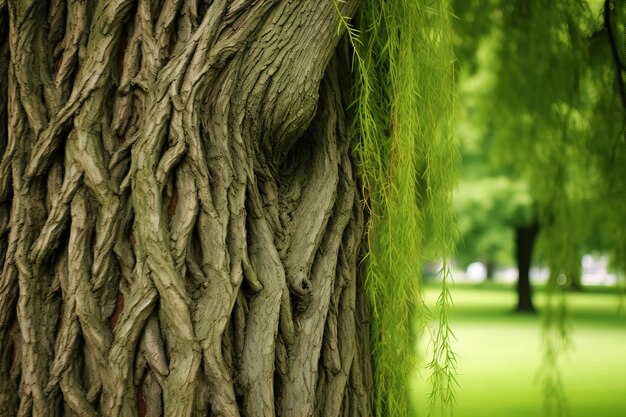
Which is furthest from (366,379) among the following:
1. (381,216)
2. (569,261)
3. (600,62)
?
(600,62)

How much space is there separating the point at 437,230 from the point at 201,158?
0.69m

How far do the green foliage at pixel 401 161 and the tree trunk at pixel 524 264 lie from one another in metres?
14.0

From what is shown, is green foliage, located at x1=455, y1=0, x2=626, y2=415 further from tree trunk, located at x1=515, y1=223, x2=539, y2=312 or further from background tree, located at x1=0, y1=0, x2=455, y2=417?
tree trunk, located at x1=515, y1=223, x2=539, y2=312

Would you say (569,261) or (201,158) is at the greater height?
(201,158)

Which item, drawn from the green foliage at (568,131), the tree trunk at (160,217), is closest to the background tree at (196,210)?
the tree trunk at (160,217)

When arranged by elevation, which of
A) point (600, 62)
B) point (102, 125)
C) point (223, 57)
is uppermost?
point (600, 62)

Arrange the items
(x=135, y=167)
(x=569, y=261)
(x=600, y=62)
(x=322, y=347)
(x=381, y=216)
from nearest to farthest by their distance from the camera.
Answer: (x=135, y=167) → (x=322, y=347) → (x=381, y=216) → (x=569, y=261) → (x=600, y=62)

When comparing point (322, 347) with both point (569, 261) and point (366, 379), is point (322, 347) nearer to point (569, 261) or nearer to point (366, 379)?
point (366, 379)

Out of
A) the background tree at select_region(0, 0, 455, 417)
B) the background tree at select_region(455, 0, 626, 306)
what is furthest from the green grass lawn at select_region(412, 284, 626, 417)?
the background tree at select_region(0, 0, 455, 417)

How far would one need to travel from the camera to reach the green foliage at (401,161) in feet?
6.72

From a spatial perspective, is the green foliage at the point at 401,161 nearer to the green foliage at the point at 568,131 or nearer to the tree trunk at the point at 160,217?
the tree trunk at the point at 160,217

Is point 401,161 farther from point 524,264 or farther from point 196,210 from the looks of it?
point 524,264

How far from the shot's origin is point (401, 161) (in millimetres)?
2066

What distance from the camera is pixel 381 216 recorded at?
7.15ft
